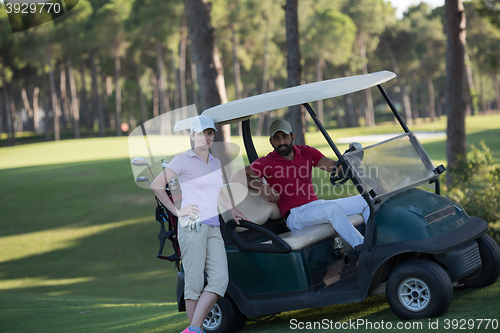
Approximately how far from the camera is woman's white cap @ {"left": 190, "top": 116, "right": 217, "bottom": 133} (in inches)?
146

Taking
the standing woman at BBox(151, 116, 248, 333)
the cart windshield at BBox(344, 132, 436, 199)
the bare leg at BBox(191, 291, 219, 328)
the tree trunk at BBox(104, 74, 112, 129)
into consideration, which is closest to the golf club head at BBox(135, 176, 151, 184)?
the standing woman at BBox(151, 116, 248, 333)

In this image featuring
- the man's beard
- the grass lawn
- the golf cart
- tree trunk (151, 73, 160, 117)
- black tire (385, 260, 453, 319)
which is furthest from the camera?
tree trunk (151, 73, 160, 117)

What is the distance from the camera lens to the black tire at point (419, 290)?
Answer: 352 cm

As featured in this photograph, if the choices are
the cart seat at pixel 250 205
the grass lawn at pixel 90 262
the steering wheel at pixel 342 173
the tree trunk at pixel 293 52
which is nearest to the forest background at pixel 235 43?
the grass lawn at pixel 90 262

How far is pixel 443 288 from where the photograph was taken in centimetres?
350

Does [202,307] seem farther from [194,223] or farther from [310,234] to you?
[310,234]

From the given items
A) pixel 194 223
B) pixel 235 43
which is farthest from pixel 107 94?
pixel 194 223

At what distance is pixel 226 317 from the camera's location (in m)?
4.27

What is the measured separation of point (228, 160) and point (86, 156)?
21.7m

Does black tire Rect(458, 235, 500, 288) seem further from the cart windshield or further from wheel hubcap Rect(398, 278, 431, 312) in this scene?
wheel hubcap Rect(398, 278, 431, 312)

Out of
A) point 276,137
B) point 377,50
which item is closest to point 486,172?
point 276,137

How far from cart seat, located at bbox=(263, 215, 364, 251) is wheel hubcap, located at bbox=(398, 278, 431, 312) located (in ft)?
2.57

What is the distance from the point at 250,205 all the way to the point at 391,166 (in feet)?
4.34

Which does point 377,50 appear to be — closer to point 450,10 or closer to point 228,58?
point 228,58
